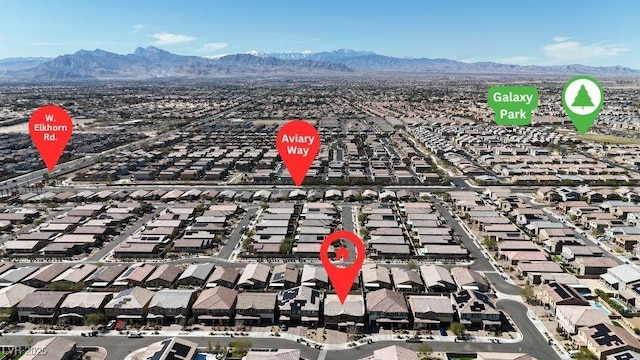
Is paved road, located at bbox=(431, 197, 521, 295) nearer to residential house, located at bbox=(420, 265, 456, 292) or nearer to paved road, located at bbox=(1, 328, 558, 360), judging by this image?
residential house, located at bbox=(420, 265, 456, 292)

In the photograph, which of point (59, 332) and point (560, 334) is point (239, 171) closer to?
point (59, 332)

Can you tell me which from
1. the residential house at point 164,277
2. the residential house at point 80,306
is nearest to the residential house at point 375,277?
the residential house at point 164,277

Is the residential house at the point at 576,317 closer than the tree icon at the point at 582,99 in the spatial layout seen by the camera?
Yes

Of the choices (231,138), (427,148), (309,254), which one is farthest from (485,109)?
(309,254)

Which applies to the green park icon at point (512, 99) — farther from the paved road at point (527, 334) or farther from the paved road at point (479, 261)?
the paved road at point (527, 334)

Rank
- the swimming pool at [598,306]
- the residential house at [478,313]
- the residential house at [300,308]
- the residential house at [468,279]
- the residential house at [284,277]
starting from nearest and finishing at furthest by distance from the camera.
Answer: the residential house at [478,313] → the residential house at [300,308] → the swimming pool at [598,306] → the residential house at [468,279] → the residential house at [284,277]

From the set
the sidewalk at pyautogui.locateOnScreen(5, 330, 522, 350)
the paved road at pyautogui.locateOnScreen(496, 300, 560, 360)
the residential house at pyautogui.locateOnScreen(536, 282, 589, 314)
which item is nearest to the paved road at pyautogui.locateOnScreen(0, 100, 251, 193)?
the sidewalk at pyautogui.locateOnScreen(5, 330, 522, 350)
